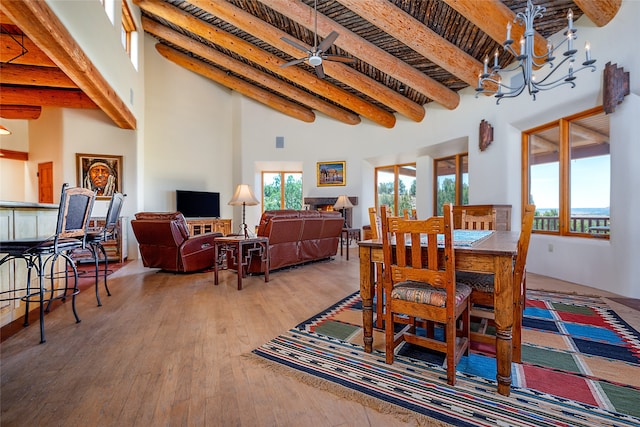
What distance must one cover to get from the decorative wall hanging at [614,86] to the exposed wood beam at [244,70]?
5045mm

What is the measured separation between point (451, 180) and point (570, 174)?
2827 mm

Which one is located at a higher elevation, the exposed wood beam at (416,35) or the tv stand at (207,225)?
the exposed wood beam at (416,35)

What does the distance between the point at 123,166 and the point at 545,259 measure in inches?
282

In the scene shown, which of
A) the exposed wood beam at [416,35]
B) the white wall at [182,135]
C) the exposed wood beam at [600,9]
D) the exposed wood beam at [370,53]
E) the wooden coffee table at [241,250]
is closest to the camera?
the exposed wood beam at [600,9]

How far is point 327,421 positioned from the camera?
1.31 meters

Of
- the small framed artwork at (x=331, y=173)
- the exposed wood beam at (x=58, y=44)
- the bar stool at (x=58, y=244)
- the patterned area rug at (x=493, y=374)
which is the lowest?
the patterned area rug at (x=493, y=374)

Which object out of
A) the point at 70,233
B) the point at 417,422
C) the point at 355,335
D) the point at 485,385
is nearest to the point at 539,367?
the point at 485,385

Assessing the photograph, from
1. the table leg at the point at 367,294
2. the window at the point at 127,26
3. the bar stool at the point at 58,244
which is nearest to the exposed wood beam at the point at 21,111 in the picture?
the window at the point at 127,26

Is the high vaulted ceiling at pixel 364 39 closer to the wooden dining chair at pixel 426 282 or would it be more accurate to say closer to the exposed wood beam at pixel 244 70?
the exposed wood beam at pixel 244 70

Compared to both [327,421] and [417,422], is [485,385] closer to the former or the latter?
[417,422]

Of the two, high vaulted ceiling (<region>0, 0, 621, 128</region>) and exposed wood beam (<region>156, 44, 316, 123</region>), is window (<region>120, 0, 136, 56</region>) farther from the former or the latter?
exposed wood beam (<region>156, 44, 316, 123</region>)

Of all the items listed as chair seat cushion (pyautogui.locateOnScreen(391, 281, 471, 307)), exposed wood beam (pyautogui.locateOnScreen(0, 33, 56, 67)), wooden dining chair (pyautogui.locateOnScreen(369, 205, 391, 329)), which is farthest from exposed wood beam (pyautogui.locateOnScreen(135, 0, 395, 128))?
chair seat cushion (pyautogui.locateOnScreen(391, 281, 471, 307))

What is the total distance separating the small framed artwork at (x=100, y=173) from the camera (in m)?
5.32

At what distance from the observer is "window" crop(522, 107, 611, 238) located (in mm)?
3654
